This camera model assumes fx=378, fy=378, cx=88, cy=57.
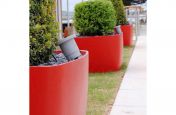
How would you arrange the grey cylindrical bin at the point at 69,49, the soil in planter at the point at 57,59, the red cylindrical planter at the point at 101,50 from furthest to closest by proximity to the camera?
the red cylindrical planter at the point at 101,50, the grey cylindrical bin at the point at 69,49, the soil in planter at the point at 57,59

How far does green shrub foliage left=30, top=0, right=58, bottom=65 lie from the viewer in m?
3.19

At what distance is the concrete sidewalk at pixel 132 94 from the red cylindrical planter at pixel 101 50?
1.28ft

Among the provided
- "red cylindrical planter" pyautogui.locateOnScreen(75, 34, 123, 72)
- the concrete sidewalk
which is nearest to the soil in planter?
the concrete sidewalk

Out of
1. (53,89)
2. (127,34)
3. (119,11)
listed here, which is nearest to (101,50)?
(53,89)

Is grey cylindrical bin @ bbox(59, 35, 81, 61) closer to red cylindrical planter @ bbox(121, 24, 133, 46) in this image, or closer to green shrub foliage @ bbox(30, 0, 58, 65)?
green shrub foliage @ bbox(30, 0, 58, 65)

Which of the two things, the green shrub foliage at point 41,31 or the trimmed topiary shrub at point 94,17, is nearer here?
the green shrub foliage at point 41,31

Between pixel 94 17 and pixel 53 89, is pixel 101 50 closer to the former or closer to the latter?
pixel 94 17

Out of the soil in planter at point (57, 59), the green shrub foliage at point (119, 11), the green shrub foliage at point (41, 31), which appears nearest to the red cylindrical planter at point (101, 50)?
the soil in planter at point (57, 59)

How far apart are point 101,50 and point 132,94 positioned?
1763mm

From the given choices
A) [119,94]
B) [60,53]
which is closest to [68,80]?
[60,53]

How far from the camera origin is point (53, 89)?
3.00 metres

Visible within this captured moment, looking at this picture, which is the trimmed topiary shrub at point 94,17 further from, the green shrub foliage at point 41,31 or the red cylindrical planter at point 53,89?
the red cylindrical planter at point 53,89

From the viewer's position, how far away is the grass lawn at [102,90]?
4.68 meters
